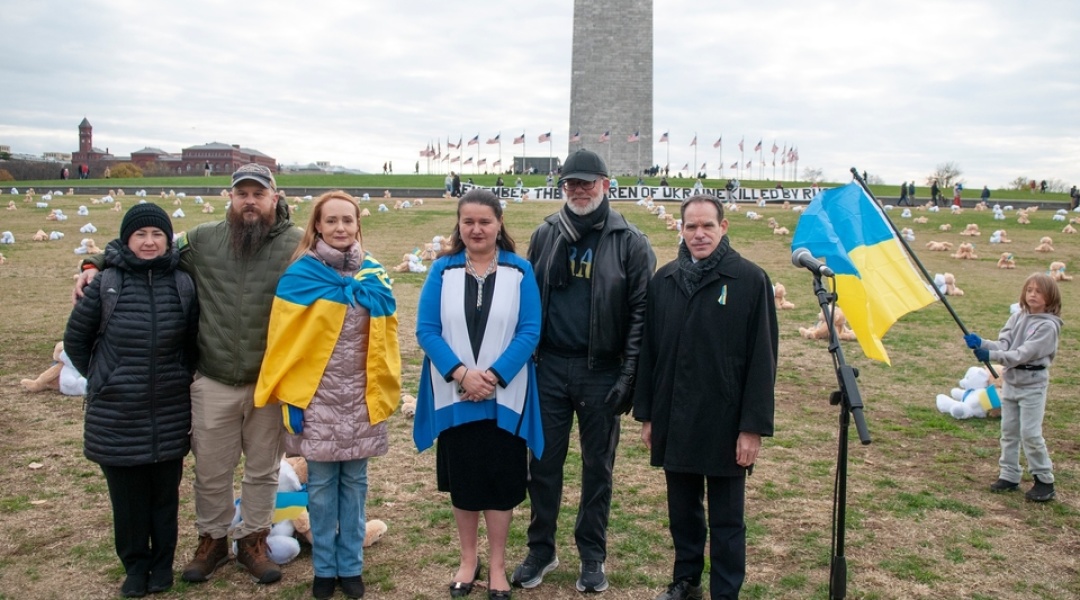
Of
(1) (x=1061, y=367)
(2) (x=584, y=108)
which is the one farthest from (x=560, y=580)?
(2) (x=584, y=108)

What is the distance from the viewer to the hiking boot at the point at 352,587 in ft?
13.2

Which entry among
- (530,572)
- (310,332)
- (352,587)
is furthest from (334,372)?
(530,572)

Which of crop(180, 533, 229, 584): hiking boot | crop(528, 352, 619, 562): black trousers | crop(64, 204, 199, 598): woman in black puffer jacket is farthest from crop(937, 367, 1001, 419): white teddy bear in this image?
crop(64, 204, 199, 598): woman in black puffer jacket

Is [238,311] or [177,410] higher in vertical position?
[238,311]

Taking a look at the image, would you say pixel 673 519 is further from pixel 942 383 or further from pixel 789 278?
pixel 789 278

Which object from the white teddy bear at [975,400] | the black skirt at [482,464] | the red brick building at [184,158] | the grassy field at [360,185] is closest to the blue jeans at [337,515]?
the black skirt at [482,464]

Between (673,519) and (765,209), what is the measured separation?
2902 cm

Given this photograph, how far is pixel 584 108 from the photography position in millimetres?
52875

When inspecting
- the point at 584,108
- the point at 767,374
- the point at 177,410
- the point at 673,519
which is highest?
the point at 584,108

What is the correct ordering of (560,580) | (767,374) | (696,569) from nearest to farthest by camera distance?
(767,374) < (696,569) < (560,580)

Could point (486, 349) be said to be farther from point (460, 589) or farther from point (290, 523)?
point (290, 523)

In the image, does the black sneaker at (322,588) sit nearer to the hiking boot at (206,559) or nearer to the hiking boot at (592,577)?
the hiking boot at (206,559)

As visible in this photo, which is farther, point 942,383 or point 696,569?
point 942,383

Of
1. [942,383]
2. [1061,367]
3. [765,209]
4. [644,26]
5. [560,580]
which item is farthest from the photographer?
[644,26]
